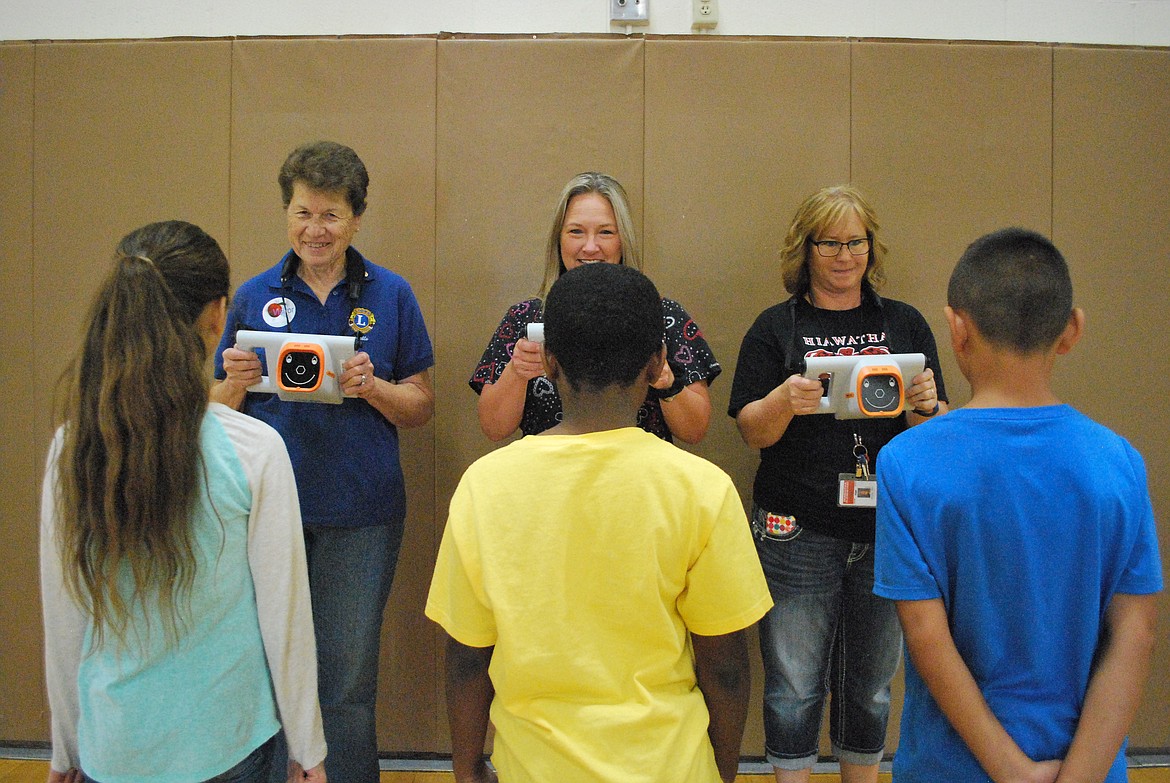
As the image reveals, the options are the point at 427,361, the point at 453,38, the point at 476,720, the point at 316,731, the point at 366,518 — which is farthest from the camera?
the point at 453,38

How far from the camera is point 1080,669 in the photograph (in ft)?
3.60

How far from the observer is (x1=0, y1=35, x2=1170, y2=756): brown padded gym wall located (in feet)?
8.39

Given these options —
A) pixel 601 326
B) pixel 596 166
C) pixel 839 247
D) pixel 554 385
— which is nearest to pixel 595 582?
pixel 601 326

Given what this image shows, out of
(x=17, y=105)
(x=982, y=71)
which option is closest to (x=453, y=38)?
(x=17, y=105)

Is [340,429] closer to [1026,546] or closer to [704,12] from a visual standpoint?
[1026,546]

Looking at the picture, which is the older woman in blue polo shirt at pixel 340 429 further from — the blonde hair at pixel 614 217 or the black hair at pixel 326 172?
the blonde hair at pixel 614 217

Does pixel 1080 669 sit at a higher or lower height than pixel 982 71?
lower

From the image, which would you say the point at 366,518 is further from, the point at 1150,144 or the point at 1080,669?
the point at 1150,144

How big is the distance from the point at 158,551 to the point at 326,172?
3.74 feet

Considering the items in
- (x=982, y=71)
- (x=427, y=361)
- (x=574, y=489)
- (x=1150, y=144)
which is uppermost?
(x=982, y=71)

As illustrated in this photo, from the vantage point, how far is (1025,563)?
1079 millimetres

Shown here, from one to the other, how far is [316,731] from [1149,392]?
276cm

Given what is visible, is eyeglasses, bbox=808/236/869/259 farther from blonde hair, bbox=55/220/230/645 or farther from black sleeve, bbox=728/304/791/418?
blonde hair, bbox=55/220/230/645

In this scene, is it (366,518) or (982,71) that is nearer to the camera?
(366,518)
